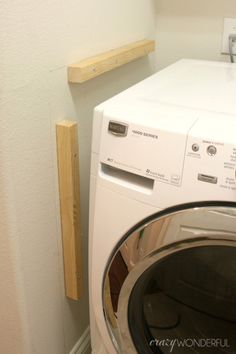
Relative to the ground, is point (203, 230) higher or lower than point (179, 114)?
lower

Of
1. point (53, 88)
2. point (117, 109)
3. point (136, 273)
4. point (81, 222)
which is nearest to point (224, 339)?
point (136, 273)

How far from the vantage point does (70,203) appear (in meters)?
0.91

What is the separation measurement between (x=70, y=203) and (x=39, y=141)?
0.18 meters

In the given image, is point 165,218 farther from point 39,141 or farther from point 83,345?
point 83,345

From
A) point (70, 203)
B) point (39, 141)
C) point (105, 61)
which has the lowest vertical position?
point (70, 203)

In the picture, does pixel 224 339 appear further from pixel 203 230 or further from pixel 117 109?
pixel 117 109

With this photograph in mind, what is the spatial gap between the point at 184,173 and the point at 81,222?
428mm

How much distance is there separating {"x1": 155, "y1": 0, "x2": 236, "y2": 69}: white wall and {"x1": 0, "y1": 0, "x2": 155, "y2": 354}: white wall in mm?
237

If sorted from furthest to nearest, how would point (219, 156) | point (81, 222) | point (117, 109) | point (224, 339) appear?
point (81, 222) < point (224, 339) < point (117, 109) < point (219, 156)

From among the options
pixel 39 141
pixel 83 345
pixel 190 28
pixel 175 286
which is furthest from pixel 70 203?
pixel 190 28

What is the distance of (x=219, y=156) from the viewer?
0.62 m

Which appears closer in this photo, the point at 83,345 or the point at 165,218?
the point at 165,218

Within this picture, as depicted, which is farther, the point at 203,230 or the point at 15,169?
the point at 15,169

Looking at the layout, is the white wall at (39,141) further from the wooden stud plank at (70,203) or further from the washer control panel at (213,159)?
the washer control panel at (213,159)
